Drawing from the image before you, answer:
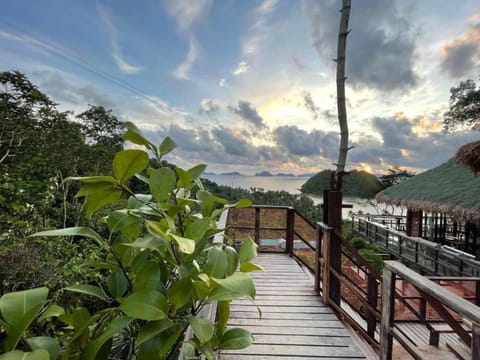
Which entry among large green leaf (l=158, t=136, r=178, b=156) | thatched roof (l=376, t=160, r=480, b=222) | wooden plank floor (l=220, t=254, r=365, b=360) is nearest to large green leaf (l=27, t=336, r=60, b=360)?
large green leaf (l=158, t=136, r=178, b=156)

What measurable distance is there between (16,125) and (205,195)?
19.5 ft

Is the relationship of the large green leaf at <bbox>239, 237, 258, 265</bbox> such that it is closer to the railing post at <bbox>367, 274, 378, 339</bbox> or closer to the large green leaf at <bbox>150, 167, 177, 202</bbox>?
the large green leaf at <bbox>150, 167, 177, 202</bbox>

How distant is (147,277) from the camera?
0.67 m

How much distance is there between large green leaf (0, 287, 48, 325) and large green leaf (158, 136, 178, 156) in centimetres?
45

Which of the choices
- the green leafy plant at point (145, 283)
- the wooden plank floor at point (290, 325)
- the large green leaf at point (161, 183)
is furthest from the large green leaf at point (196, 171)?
the wooden plank floor at point (290, 325)

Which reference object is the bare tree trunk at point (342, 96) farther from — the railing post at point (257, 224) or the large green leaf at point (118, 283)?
the large green leaf at point (118, 283)

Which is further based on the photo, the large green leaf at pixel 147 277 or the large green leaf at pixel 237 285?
the large green leaf at pixel 147 277

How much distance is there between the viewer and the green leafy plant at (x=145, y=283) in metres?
0.58

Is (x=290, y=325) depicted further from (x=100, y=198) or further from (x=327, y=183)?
(x=100, y=198)

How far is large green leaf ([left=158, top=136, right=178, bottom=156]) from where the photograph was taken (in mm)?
795

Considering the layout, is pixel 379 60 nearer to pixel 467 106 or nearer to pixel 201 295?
pixel 201 295

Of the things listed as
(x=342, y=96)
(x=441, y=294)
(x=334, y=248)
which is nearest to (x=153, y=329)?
(x=441, y=294)

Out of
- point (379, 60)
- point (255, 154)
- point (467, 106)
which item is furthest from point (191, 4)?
point (467, 106)

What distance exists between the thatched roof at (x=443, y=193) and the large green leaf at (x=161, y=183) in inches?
243
